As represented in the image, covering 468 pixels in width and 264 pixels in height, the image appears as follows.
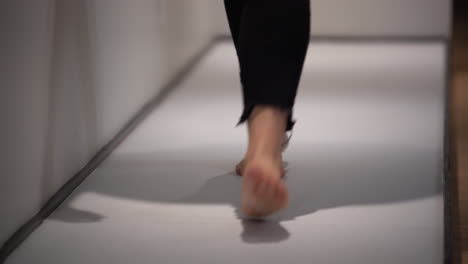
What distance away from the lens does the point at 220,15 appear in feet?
10.3

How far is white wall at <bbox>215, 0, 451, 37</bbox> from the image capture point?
3080mm

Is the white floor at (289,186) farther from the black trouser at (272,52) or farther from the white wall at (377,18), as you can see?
the white wall at (377,18)

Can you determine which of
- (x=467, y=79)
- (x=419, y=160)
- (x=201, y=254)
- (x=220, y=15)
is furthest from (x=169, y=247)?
(x=220, y=15)

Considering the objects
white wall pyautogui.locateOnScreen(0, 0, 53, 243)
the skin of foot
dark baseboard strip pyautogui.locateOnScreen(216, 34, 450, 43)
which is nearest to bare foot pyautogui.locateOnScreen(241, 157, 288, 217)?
the skin of foot

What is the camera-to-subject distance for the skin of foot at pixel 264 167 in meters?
1.15

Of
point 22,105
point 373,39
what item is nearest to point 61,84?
point 22,105

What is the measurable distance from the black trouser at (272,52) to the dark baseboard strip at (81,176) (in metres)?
0.37

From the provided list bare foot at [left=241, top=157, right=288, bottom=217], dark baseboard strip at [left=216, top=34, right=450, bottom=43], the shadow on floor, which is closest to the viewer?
bare foot at [left=241, top=157, right=288, bottom=217]

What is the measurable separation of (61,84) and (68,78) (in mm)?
39

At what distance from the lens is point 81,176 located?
154cm

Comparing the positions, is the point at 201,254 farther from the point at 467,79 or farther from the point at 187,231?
the point at 467,79

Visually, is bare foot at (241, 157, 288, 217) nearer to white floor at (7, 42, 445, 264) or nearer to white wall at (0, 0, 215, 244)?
white floor at (7, 42, 445, 264)

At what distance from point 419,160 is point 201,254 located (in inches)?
23.5

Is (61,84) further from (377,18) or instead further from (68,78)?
(377,18)
